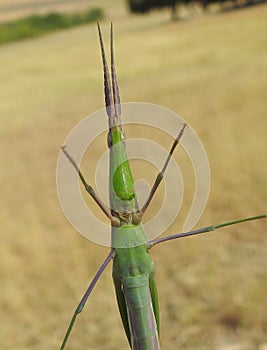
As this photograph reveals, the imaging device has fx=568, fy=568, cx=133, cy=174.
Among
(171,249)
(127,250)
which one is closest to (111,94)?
(127,250)

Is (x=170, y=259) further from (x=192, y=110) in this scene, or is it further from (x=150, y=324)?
(x=192, y=110)

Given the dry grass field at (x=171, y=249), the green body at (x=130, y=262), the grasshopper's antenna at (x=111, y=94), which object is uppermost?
the dry grass field at (x=171, y=249)

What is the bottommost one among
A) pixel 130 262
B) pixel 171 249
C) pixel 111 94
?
pixel 130 262

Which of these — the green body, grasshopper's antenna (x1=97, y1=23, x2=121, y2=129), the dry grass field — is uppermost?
the dry grass field

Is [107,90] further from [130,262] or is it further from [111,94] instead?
[130,262]

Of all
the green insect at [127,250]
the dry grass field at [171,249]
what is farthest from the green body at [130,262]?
the dry grass field at [171,249]

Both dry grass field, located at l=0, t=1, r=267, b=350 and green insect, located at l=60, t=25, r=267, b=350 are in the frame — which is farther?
dry grass field, located at l=0, t=1, r=267, b=350

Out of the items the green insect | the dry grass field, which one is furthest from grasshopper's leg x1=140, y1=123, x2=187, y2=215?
the dry grass field

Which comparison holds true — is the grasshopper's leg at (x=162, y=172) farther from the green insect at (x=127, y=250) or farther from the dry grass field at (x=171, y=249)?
the dry grass field at (x=171, y=249)

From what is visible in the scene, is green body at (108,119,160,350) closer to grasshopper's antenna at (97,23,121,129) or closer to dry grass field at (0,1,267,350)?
grasshopper's antenna at (97,23,121,129)
